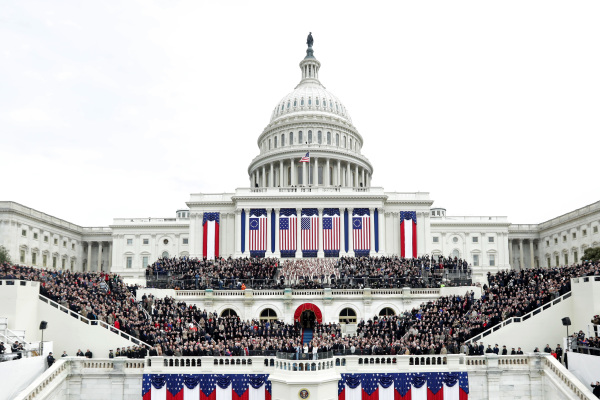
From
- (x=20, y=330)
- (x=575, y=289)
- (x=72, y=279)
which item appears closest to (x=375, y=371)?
(x=575, y=289)

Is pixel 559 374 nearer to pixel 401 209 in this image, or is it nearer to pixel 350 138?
pixel 401 209

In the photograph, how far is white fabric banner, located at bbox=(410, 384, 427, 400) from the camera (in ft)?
103

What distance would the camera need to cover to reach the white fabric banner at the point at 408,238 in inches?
3078

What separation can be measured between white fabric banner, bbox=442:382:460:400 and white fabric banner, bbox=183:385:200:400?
13.8 m

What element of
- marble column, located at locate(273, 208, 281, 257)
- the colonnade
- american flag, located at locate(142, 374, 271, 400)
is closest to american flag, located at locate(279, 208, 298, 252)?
marble column, located at locate(273, 208, 281, 257)

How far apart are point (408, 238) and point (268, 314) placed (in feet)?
117

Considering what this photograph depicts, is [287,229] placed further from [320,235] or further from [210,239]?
[210,239]

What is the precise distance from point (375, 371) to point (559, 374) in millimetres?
9842

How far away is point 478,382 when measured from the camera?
31391 mm

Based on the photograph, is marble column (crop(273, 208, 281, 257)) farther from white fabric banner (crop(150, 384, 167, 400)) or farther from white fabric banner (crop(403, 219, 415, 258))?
white fabric banner (crop(150, 384, 167, 400))

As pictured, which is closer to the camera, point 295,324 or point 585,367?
point 585,367

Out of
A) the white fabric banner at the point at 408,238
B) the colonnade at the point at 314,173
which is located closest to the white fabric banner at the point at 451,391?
the white fabric banner at the point at 408,238

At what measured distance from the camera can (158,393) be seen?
3133 cm

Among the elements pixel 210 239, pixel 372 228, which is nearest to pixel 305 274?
pixel 372 228
